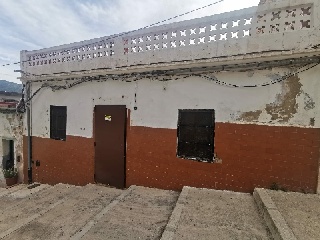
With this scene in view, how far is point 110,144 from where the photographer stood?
7.29m

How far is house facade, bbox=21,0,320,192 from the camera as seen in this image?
4.95m

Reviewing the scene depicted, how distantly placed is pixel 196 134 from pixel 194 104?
823mm

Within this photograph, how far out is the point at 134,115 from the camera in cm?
683

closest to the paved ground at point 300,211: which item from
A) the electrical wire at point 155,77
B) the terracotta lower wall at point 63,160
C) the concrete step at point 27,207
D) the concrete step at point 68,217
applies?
the electrical wire at point 155,77

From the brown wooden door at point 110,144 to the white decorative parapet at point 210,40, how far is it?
1.49 m

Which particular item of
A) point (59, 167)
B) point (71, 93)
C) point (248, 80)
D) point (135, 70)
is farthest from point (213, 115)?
point (59, 167)

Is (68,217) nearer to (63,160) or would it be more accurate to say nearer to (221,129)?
(63,160)

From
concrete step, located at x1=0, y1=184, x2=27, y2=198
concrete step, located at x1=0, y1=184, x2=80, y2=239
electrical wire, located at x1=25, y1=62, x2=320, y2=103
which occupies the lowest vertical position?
concrete step, located at x1=0, y1=184, x2=27, y2=198

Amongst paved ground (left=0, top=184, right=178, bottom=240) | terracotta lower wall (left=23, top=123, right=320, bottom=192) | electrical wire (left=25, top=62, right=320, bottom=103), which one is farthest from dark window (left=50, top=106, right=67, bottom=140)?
paved ground (left=0, top=184, right=178, bottom=240)

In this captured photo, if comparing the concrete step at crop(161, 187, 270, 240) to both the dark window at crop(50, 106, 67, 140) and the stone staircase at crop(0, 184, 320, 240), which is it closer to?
the stone staircase at crop(0, 184, 320, 240)

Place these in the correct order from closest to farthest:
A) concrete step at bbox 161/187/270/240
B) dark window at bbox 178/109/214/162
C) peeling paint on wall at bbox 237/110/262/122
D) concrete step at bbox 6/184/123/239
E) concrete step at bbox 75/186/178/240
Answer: concrete step at bbox 161/187/270/240, concrete step at bbox 75/186/178/240, concrete step at bbox 6/184/123/239, peeling paint on wall at bbox 237/110/262/122, dark window at bbox 178/109/214/162

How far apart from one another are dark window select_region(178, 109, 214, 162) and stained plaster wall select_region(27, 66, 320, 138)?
18 cm

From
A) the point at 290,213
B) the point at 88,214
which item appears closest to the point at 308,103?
the point at 290,213

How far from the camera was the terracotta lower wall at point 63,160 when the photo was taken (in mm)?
7785
